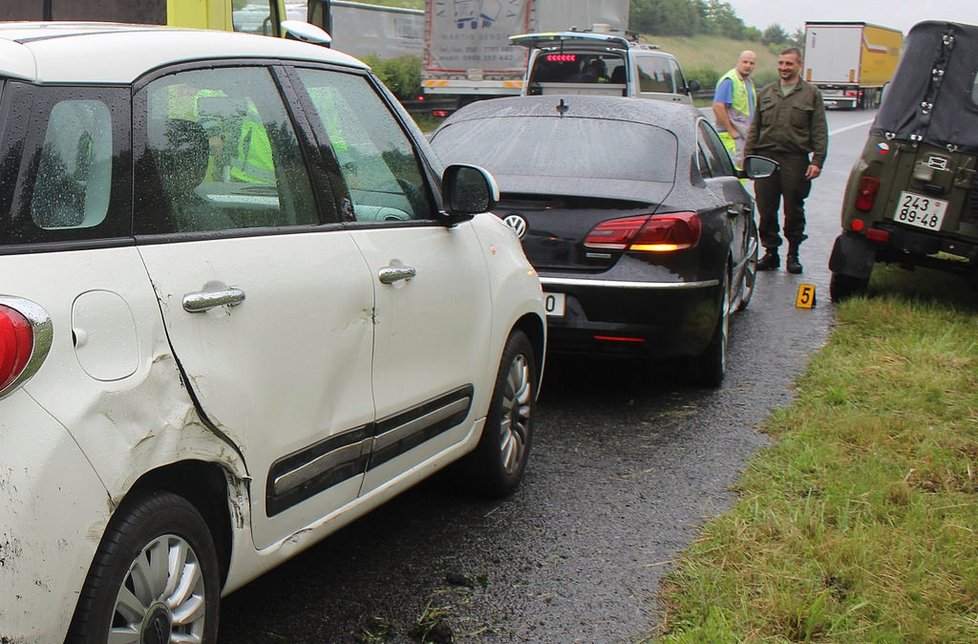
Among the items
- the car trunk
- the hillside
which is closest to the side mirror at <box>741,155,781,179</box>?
the car trunk

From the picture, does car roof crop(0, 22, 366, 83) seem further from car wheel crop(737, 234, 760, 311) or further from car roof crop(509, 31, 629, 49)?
car roof crop(509, 31, 629, 49)

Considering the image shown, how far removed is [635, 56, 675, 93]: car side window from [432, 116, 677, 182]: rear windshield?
41.9 ft

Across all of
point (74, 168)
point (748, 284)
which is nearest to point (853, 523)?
point (74, 168)

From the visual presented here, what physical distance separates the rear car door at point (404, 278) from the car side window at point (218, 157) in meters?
0.19

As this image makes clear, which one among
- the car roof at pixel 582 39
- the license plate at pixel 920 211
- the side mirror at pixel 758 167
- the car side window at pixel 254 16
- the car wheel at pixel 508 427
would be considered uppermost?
the car side window at pixel 254 16

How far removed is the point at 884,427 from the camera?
563cm

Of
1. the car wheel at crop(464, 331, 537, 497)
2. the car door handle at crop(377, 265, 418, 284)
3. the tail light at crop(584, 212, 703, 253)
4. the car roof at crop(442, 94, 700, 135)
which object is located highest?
the car roof at crop(442, 94, 700, 135)

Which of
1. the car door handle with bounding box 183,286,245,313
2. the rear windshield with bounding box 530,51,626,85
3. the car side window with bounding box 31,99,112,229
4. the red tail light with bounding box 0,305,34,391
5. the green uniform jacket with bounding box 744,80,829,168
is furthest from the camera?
the rear windshield with bounding box 530,51,626,85

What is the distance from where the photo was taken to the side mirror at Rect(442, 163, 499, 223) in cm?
408

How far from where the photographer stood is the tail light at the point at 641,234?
578 centimetres

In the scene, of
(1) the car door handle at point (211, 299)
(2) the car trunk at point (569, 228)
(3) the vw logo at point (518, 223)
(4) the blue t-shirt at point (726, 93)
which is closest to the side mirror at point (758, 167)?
(2) the car trunk at point (569, 228)

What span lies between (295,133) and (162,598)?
135 centimetres

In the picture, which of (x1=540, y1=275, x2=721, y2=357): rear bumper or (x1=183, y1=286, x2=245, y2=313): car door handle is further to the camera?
(x1=540, y1=275, x2=721, y2=357): rear bumper

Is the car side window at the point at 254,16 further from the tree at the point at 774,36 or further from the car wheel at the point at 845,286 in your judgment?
the tree at the point at 774,36
